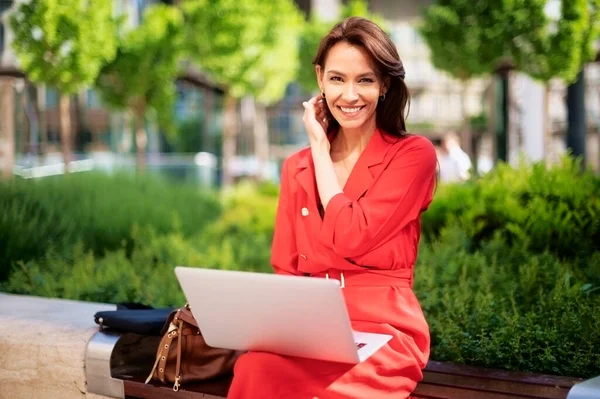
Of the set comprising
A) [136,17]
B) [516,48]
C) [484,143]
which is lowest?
[484,143]

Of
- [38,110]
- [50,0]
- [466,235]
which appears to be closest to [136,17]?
[38,110]

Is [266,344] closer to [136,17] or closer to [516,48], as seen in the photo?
[516,48]

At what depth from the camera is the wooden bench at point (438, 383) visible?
2918mm

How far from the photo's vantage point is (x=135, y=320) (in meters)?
3.45

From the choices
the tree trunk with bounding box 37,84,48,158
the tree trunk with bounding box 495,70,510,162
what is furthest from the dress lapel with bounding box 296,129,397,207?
the tree trunk with bounding box 37,84,48,158

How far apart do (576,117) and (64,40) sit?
9051mm

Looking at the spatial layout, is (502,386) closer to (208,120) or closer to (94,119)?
(94,119)

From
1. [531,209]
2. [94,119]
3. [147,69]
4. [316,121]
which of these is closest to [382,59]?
[316,121]

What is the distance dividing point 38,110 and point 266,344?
1996cm

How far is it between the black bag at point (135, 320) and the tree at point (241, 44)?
14840 mm

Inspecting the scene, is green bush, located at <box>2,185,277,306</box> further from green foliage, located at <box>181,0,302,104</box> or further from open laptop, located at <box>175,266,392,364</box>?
green foliage, located at <box>181,0,302,104</box>

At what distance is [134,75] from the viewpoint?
1625cm

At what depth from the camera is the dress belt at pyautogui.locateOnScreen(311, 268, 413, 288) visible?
2.79 m

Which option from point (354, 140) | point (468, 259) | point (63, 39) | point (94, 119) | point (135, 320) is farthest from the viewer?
point (94, 119)
